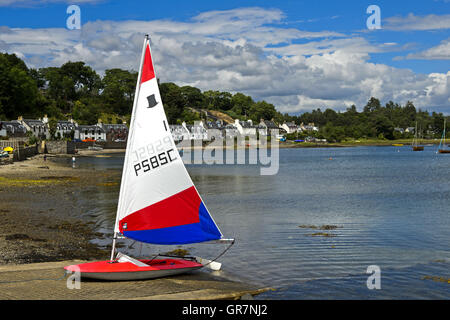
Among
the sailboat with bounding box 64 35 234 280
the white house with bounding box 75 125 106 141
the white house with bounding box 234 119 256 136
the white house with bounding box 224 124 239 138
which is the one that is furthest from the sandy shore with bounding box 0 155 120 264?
the white house with bounding box 234 119 256 136

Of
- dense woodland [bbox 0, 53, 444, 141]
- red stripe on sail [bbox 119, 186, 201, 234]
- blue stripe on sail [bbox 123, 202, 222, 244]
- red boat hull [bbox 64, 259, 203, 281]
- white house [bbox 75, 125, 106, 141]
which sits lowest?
red boat hull [bbox 64, 259, 203, 281]

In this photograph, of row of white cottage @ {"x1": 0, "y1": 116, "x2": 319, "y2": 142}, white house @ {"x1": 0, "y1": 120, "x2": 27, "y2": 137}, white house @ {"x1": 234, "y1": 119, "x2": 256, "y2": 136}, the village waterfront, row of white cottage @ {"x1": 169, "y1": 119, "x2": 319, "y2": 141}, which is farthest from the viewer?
white house @ {"x1": 234, "y1": 119, "x2": 256, "y2": 136}

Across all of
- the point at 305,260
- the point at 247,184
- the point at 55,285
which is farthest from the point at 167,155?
the point at 247,184

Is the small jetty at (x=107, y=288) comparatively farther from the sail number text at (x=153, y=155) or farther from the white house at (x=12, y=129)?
the white house at (x=12, y=129)

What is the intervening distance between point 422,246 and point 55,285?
607 inches

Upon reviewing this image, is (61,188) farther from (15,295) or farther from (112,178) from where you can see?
(15,295)

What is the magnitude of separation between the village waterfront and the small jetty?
4.13 ft

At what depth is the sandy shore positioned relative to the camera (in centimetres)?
1683

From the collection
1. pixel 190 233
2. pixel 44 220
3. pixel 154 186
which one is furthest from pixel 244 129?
pixel 154 186

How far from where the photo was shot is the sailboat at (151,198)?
13148mm

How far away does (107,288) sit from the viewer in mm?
12352

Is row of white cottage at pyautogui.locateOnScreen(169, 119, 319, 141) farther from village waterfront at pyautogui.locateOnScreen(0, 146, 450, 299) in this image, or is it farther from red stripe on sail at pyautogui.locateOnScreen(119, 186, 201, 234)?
red stripe on sail at pyautogui.locateOnScreen(119, 186, 201, 234)

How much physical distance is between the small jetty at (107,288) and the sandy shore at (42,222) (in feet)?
8.05

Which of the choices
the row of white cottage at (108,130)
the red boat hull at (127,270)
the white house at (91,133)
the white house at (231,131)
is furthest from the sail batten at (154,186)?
the white house at (231,131)
